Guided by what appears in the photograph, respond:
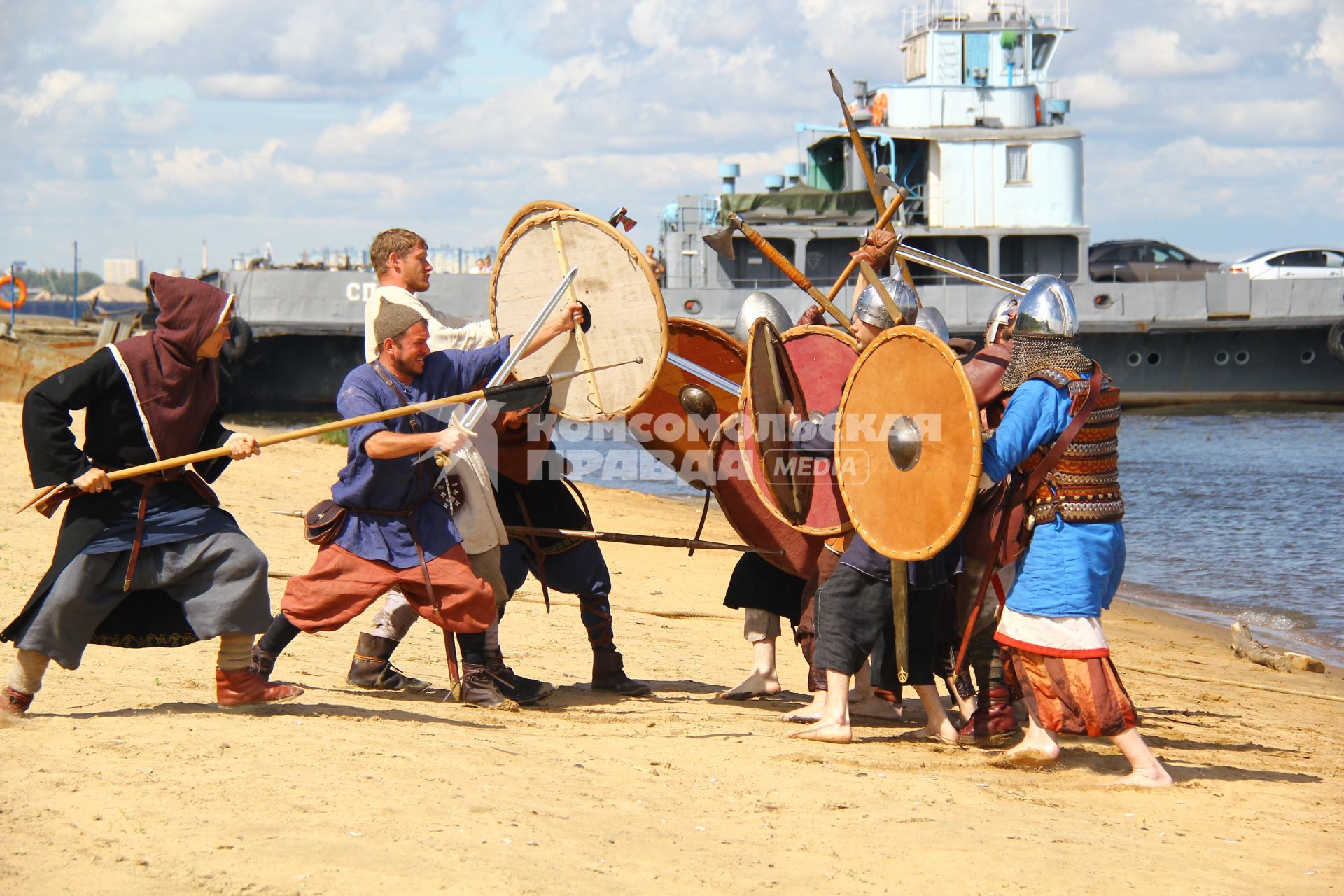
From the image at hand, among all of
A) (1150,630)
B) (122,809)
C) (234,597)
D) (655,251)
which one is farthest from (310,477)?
(655,251)

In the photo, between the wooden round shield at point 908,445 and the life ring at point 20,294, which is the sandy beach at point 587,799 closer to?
the wooden round shield at point 908,445

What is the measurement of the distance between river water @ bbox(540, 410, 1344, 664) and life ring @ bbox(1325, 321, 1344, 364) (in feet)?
3.58

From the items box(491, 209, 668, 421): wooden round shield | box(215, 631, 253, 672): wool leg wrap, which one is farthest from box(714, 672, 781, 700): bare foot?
box(215, 631, 253, 672): wool leg wrap

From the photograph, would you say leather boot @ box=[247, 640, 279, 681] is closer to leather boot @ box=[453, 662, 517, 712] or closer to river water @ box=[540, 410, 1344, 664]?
leather boot @ box=[453, 662, 517, 712]

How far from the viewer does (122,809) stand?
2.92 m

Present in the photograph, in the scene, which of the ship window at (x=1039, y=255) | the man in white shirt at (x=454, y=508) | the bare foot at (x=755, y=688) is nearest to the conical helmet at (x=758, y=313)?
the man in white shirt at (x=454, y=508)

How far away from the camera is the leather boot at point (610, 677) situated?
4.92m

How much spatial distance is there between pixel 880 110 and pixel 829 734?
20.1m

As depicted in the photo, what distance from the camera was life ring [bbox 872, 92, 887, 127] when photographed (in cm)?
2281

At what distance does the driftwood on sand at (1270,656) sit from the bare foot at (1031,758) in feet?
11.0

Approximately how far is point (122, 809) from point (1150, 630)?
246 inches

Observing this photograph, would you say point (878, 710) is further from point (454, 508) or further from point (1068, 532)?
point (454, 508)

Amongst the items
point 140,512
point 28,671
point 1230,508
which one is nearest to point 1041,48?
point 1230,508

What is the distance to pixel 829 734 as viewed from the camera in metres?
4.17
